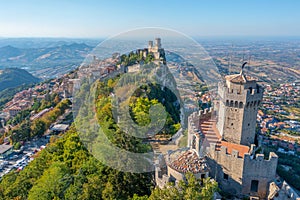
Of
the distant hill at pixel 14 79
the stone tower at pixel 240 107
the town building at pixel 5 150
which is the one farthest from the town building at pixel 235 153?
the distant hill at pixel 14 79

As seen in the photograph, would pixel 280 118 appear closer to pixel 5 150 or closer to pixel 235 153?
pixel 235 153

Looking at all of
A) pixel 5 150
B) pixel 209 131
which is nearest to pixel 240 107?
pixel 209 131

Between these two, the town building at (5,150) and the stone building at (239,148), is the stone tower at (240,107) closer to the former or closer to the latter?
the stone building at (239,148)

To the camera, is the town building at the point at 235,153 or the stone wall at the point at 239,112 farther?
the stone wall at the point at 239,112

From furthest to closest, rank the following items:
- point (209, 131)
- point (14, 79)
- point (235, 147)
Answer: point (14, 79) < point (209, 131) < point (235, 147)

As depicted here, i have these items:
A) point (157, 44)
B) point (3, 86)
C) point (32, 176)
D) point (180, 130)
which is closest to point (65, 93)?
point (157, 44)
